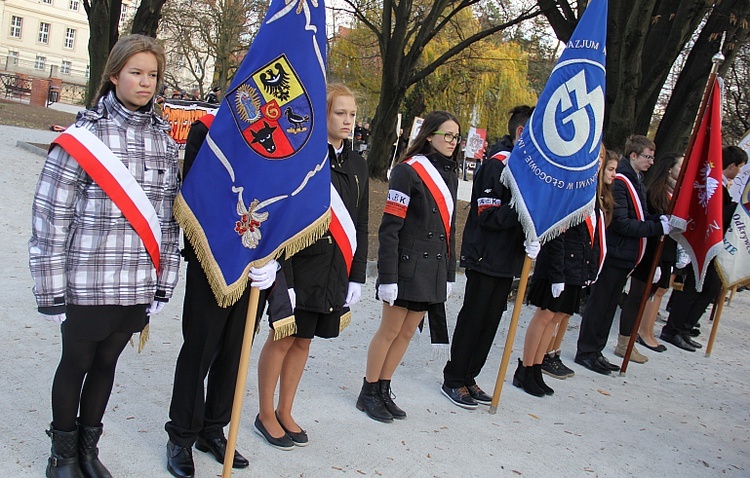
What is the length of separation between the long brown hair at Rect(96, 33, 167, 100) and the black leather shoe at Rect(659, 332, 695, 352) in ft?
24.2

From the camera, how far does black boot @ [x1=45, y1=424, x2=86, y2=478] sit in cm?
335

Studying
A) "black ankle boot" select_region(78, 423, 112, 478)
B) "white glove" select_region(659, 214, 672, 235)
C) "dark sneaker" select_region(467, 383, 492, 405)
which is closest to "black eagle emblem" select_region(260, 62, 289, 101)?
"black ankle boot" select_region(78, 423, 112, 478)

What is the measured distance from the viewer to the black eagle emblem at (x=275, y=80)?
352cm

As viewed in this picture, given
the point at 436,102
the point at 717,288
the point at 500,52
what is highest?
the point at 500,52

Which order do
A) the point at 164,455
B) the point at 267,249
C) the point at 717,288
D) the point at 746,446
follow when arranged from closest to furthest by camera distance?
the point at 267,249 → the point at 164,455 → the point at 746,446 → the point at 717,288

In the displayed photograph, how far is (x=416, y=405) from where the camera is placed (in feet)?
17.4

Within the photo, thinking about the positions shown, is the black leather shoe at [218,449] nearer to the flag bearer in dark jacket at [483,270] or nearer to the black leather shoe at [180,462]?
the black leather shoe at [180,462]

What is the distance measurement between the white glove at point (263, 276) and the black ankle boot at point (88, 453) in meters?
A: 1.01

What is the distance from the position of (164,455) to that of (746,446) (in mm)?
4370

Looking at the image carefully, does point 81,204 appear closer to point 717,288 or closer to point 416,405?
point 416,405

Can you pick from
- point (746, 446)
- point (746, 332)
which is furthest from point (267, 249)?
point (746, 332)

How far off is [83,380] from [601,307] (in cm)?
515

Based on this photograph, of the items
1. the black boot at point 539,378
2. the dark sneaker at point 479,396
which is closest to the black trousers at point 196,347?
the dark sneaker at point 479,396

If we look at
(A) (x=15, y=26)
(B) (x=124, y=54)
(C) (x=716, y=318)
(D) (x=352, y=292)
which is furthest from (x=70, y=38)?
(B) (x=124, y=54)
